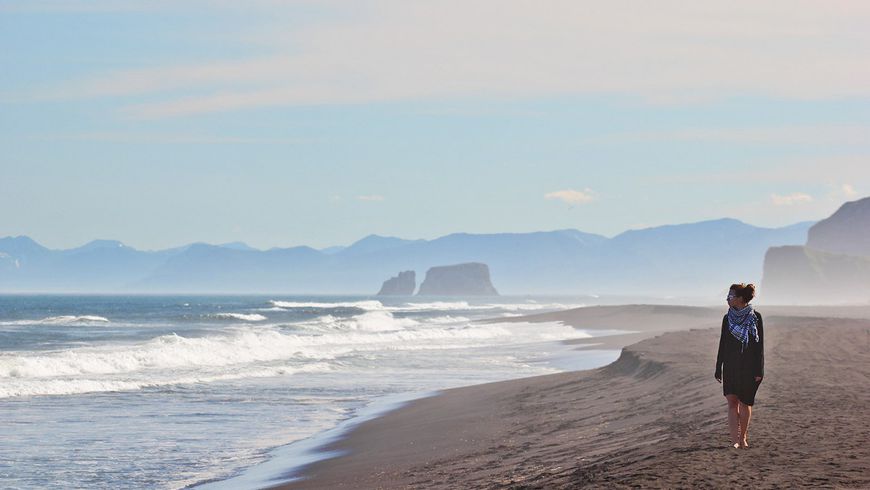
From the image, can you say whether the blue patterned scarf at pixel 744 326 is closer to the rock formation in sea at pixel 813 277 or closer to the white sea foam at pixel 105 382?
the white sea foam at pixel 105 382

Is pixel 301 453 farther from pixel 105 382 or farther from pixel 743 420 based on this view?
pixel 105 382

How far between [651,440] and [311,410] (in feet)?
32.9

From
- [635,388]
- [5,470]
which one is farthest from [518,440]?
[5,470]

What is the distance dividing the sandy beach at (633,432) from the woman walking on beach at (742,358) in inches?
12.3

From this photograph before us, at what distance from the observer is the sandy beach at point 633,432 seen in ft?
29.6

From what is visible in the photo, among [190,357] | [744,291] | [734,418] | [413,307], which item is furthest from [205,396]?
[413,307]

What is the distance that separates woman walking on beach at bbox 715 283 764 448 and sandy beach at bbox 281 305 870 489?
312 mm

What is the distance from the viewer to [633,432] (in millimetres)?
12688

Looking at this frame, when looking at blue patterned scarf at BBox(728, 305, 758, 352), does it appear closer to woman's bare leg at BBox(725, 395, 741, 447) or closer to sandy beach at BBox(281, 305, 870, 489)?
woman's bare leg at BBox(725, 395, 741, 447)

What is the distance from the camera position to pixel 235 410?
65.0 feet

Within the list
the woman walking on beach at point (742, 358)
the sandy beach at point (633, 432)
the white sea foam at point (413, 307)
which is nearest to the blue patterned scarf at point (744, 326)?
the woman walking on beach at point (742, 358)

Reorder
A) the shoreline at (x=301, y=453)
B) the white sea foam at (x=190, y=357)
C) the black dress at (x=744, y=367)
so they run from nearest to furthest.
→ 1. the black dress at (x=744, y=367)
2. the shoreline at (x=301, y=453)
3. the white sea foam at (x=190, y=357)

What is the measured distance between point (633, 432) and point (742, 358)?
2978mm

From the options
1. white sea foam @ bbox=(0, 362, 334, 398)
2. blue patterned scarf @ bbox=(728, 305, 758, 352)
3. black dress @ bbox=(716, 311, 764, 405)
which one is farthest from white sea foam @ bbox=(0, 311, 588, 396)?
blue patterned scarf @ bbox=(728, 305, 758, 352)
